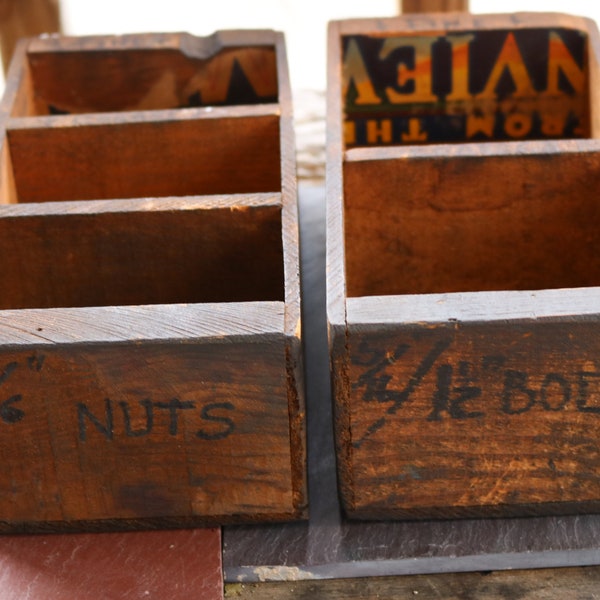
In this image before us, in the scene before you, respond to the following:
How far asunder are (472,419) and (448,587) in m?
0.30

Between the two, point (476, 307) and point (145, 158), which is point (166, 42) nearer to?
point (145, 158)

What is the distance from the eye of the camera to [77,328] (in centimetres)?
178

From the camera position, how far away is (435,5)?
3344 millimetres

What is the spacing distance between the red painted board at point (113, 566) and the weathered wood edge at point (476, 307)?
1.71 ft

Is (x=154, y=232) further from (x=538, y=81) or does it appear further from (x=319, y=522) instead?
(x=538, y=81)

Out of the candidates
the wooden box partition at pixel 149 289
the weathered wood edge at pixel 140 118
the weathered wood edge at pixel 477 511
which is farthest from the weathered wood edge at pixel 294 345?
the weathered wood edge at pixel 140 118

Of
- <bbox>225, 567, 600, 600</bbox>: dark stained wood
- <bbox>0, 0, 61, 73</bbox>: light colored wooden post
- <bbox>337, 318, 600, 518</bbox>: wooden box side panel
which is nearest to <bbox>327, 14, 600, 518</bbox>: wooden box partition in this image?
<bbox>337, 318, 600, 518</bbox>: wooden box side panel

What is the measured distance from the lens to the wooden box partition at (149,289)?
1.78 m

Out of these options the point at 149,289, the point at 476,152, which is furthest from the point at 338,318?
the point at 476,152

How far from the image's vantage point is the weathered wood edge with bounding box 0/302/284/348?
1.75m

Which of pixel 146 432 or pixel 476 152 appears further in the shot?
pixel 476 152

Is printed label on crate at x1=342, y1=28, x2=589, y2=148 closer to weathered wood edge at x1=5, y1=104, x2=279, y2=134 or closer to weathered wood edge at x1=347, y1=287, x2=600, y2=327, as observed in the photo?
weathered wood edge at x1=5, y1=104, x2=279, y2=134

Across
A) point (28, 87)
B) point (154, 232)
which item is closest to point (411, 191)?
point (154, 232)

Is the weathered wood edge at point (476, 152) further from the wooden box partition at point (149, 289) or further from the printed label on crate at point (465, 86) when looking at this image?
the printed label on crate at point (465, 86)
